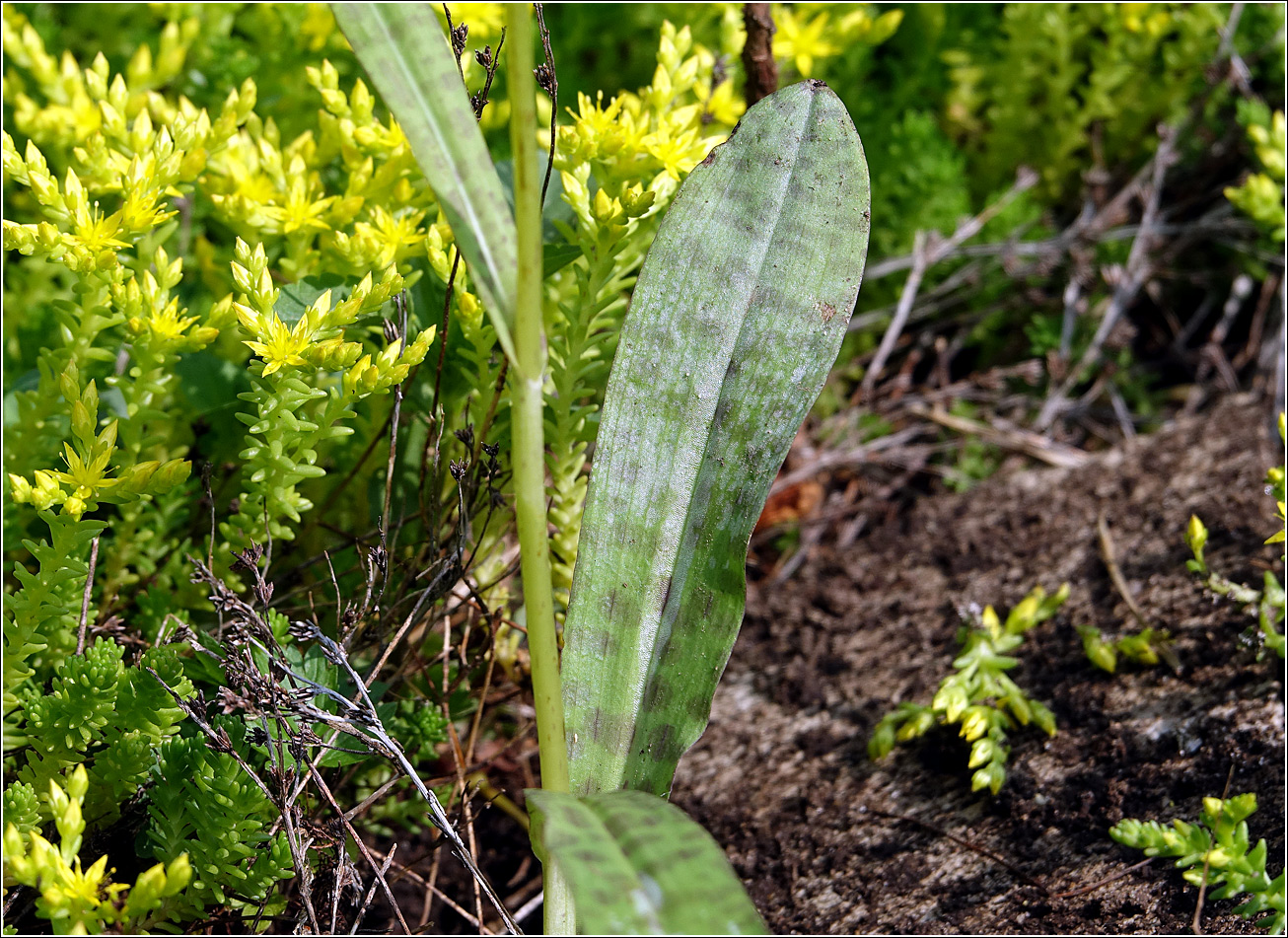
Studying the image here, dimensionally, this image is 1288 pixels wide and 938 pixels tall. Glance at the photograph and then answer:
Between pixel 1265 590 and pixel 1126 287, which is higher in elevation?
pixel 1126 287

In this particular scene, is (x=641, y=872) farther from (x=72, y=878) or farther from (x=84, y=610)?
(x=84, y=610)

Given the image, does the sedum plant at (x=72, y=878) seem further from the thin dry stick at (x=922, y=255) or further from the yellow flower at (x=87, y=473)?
the thin dry stick at (x=922, y=255)

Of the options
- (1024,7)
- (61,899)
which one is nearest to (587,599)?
(61,899)

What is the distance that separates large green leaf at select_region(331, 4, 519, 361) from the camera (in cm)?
104

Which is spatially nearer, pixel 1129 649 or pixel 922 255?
pixel 1129 649

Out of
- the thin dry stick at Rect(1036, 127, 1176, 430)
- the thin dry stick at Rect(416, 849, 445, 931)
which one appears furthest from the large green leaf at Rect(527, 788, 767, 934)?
the thin dry stick at Rect(1036, 127, 1176, 430)

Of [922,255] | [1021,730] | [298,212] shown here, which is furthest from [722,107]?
[1021,730]

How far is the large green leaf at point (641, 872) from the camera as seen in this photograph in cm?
87

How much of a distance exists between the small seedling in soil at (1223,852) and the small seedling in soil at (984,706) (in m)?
0.21

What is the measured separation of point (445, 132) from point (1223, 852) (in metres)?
1.20

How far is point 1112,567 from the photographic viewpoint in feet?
5.90

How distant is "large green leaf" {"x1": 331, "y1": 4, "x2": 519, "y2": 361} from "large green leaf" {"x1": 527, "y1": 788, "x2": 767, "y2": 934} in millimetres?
457

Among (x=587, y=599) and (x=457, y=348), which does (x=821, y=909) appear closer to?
(x=587, y=599)

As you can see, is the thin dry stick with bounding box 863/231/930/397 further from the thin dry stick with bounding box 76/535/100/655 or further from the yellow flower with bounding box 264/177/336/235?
the thin dry stick with bounding box 76/535/100/655
